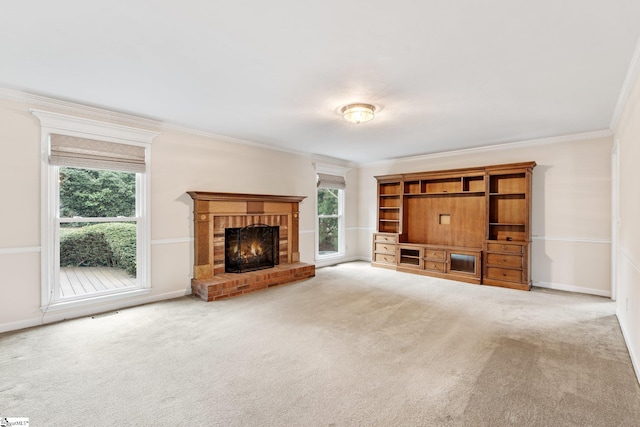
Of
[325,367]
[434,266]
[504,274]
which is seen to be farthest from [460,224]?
[325,367]

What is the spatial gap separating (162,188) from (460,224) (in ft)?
17.3

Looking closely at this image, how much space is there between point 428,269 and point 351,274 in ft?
4.89

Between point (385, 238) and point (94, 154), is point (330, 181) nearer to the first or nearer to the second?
point (385, 238)

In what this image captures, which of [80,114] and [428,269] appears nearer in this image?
[80,114]

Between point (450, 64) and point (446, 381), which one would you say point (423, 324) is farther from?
point (450, 64)

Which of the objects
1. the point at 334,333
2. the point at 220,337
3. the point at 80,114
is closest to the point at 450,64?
the point at 334,333

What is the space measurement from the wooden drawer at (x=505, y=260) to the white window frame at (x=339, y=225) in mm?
3183

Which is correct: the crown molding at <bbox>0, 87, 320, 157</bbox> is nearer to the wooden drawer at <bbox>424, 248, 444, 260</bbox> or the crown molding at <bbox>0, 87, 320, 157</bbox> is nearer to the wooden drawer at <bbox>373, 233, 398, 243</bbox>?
the wooden drawer at <bbox>373, 233, 398, 243</bbox>

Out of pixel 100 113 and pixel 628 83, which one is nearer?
pixel 628 83

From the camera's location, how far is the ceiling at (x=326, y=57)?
194cm

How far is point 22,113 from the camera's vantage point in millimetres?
3354

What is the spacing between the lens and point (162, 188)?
14.5 ft

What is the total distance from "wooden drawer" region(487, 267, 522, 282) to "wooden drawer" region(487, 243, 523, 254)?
1.03 ft

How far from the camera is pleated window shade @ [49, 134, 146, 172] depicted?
3553mm
